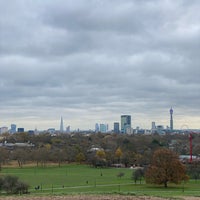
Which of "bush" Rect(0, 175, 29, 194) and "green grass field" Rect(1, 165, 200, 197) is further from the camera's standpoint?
"bush" Rect(0, 175, 29, 194)

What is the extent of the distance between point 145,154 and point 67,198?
93.6m

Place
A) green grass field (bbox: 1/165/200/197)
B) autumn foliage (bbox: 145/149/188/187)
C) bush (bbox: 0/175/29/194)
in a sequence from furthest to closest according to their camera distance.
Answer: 1. autumn foliage (bbox: 145/149/188/187)
2. bush (bbox: 0/175/29/194)
3. green grass field (bbox: 1/165/200/197)

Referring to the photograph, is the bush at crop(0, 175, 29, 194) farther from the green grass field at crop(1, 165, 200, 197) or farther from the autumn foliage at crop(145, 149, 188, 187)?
the autumn foliage at crop(145, 149, 188, 187)

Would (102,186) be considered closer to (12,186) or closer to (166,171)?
(166,171)

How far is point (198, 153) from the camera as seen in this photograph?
458 feet

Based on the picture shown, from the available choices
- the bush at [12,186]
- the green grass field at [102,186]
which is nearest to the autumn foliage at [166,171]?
the green grass field at [102,186]

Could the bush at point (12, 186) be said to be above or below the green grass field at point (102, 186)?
above

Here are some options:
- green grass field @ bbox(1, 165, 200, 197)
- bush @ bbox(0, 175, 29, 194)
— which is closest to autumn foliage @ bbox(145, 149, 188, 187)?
green grass field @ bbox(1, 165, 200, 197)

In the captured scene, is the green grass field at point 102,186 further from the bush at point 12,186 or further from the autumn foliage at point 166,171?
the bush at point 12,186

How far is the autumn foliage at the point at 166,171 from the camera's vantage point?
64188 mm

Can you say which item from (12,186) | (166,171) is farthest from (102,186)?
(12,186)

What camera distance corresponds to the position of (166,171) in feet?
213

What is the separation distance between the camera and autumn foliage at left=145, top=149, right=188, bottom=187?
64188mm

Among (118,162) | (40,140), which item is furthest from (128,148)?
(40,140)
